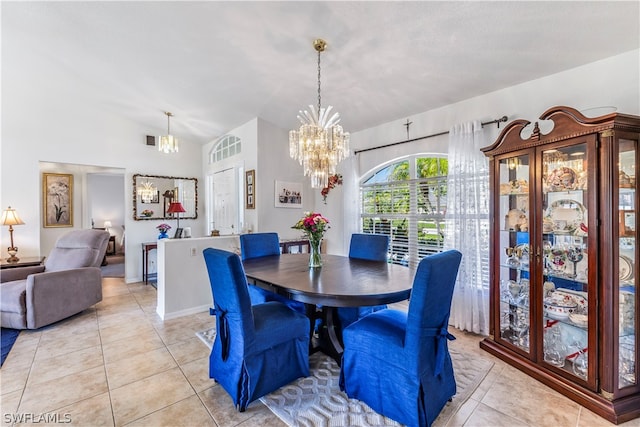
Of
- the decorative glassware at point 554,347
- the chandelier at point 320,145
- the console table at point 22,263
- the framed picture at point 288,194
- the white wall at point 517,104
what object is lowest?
the decorative glassware at point 554,347

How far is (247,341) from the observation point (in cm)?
184

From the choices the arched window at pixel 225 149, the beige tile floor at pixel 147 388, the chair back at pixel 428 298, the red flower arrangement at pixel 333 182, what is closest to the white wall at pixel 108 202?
the arched window at pixel 225 149

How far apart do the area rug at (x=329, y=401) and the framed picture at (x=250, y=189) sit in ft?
8.93

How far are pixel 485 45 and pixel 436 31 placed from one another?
0.43m

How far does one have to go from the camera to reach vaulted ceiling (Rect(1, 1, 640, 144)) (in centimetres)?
204

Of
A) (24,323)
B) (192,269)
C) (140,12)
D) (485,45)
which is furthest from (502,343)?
(24,323)

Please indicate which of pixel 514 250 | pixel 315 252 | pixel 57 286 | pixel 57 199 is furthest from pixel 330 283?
pixel 57 199

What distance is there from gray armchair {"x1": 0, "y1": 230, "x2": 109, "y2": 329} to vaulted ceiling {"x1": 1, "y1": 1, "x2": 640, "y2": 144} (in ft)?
7.57

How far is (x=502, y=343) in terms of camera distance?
8.31 feet

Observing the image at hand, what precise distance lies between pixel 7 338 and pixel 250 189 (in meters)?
3.15

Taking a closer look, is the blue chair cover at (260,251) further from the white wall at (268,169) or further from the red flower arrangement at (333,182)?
the red flower arrangement at (333,182)

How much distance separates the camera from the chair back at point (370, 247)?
3008 millimetres

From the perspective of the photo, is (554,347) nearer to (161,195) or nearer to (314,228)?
(314,228)

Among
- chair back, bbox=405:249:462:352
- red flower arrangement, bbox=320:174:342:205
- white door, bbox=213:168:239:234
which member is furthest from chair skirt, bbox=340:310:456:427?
white door, bbox=213:168:239:234
